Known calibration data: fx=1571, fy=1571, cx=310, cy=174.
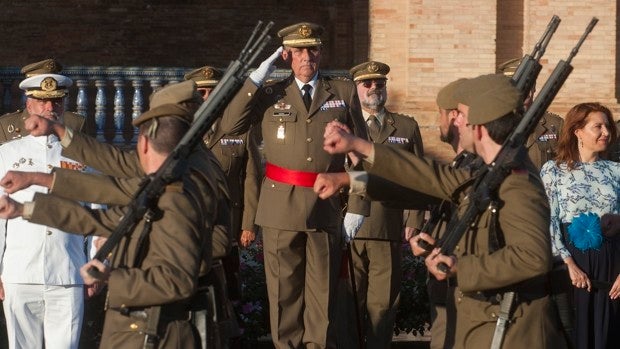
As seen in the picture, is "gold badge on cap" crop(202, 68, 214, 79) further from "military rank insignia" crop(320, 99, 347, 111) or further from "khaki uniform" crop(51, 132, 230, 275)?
"khaki uniform" crop(51, 132, 230, 275)

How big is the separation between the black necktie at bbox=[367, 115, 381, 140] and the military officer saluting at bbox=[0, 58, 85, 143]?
2.42m

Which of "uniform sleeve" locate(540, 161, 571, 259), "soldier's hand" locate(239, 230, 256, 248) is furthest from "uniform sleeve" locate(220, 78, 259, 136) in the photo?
"uniform sleeve" locate(540, 161, 571, 259)

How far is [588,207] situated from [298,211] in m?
2.01

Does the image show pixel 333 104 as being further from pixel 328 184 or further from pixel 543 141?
pixel 328 184

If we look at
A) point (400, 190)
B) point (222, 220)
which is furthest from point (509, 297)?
point (222, 220)

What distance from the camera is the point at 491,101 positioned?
717 centimetres

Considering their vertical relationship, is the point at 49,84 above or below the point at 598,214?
above

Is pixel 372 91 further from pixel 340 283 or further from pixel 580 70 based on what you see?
pixel 580 70

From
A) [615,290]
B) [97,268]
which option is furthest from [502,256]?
[615,290]

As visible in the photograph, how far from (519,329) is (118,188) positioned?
2.05m

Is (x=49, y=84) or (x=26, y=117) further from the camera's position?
(x=26, y=117)

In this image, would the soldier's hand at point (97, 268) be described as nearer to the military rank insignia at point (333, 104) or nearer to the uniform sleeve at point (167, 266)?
the uniform sleeve at point (167, 266)

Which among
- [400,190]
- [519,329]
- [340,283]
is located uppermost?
[400,190]

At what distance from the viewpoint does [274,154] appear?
11188 millimetres
